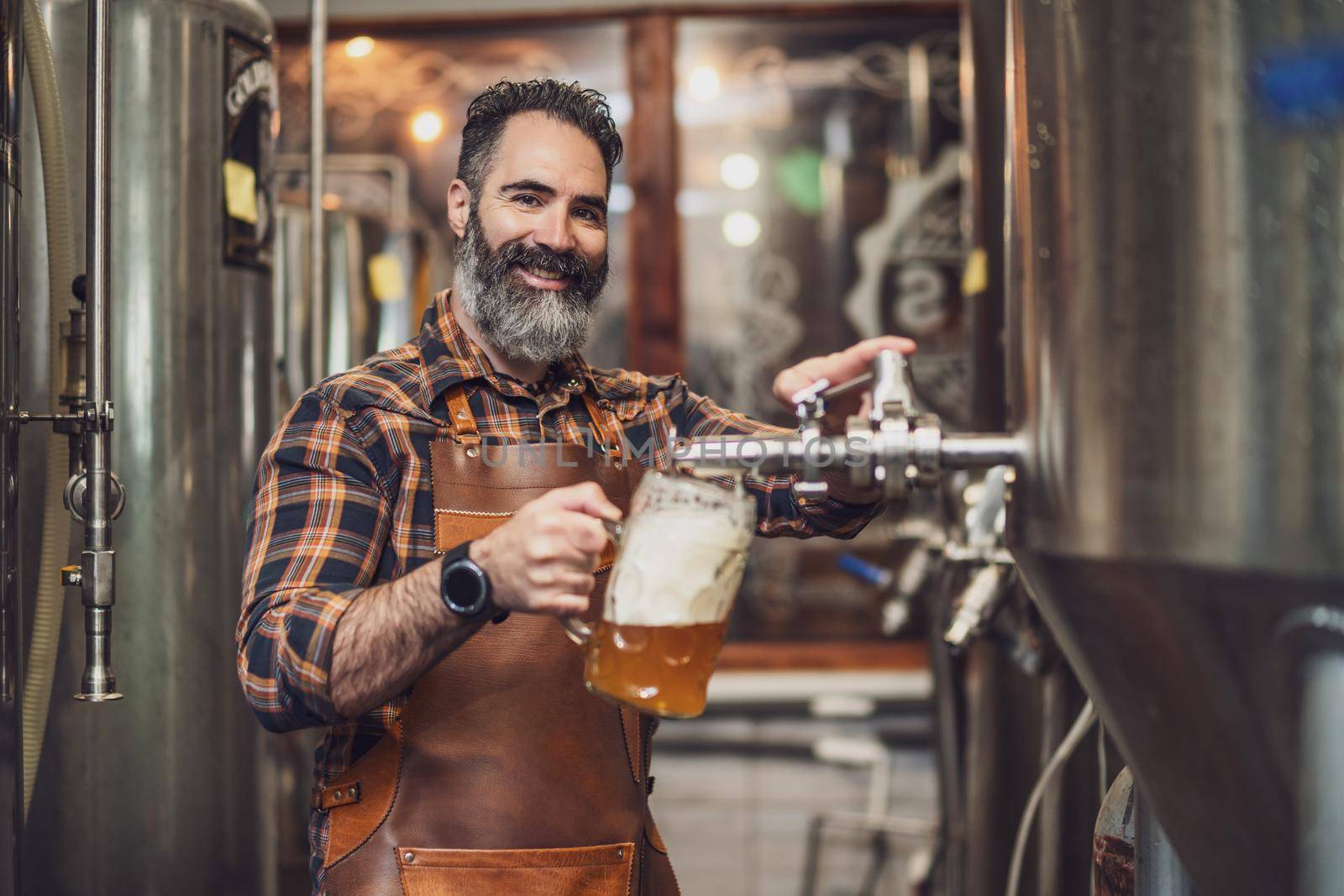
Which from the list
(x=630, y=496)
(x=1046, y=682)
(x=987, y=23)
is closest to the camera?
(x=630, y=496)

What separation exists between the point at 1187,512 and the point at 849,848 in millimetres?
2805

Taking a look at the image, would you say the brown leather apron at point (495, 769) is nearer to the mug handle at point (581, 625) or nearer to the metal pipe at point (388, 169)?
the mug handle at point (581, 625)

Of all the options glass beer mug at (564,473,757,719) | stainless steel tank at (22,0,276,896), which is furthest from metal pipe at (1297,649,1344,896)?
stainless steel tank at (22,0,276,896)

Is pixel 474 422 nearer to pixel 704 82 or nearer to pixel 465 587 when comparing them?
pixel 465 587

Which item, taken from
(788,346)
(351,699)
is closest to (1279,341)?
(351,699)

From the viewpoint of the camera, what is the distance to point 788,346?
11.2 ft

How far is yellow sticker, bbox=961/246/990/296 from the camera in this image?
84.5 inches

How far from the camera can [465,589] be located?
100cm

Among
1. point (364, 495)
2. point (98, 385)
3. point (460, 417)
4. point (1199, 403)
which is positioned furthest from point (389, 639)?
point (1199, 403)

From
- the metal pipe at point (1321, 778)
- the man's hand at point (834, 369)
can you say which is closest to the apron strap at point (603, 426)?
the man's hand at point (834, 369)

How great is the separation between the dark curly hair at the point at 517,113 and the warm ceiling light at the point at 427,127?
1958mm

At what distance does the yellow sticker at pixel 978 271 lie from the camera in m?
2.15

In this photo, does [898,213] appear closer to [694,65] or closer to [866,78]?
[866,78]

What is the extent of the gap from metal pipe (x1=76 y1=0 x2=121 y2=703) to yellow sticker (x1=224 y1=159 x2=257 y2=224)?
509 mm
